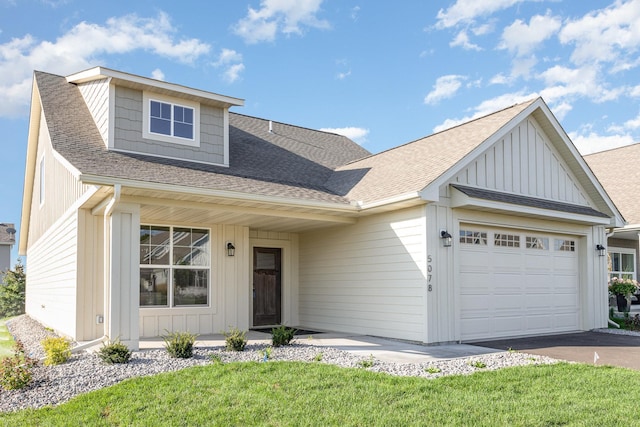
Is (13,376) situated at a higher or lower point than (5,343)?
Result: higher

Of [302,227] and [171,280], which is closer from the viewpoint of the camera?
[171,280]

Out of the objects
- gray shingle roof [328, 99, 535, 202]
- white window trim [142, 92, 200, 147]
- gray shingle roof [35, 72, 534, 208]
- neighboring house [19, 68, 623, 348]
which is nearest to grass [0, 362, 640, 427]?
neighboring house [19, 68, 623, 348]

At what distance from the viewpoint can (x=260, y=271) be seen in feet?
43.4

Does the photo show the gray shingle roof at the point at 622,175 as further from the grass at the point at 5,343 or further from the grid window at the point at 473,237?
the grass at the point at 5,343

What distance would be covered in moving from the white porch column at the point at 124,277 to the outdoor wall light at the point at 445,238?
5.51m

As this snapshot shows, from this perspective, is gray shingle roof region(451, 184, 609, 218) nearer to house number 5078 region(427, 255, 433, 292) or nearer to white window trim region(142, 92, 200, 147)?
house number 5078 region(427, 255, 433, 292)

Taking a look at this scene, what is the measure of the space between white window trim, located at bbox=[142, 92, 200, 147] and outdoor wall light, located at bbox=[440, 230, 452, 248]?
5.71m

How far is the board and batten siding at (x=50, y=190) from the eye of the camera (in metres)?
11.0

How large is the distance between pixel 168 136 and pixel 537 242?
8659 millimetres

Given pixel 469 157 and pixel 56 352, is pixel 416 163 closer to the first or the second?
pixel 469 157

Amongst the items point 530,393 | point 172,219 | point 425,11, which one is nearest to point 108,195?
point 172,219

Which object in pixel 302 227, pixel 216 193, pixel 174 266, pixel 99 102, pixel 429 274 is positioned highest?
pixel 99 102

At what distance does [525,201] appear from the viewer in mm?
11227

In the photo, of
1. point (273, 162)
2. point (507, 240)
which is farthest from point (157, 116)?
point (507, 240)
